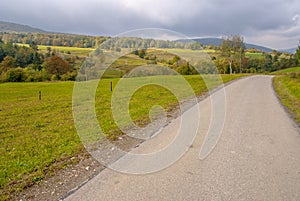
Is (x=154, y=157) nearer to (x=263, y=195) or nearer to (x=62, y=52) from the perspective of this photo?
(x=263, y=195)

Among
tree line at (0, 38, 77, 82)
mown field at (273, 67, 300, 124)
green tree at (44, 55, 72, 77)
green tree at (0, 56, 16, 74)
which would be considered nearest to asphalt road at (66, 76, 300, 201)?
mown field at (273, 67, 300, 124)

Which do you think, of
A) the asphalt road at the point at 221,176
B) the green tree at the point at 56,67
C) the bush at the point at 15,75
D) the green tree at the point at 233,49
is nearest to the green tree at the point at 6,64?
the green tree at the point at 56,67

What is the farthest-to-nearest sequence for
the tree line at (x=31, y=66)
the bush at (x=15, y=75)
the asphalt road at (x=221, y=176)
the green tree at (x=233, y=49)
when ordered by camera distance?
1. the green tree at (x=233, y=49)
2. the tree line at (x=31, y=66)
3. the bush at (x=15, y=75)
4. the asphalt road at (x=221, y=176)

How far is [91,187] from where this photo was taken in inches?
136

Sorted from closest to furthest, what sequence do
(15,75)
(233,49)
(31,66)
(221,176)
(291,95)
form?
(221,176), (291,95), (15,75), (233,49), (31,66)

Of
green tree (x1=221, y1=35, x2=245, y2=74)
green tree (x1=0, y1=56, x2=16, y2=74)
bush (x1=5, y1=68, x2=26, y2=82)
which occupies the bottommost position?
bush (x1=5, y1=68, x2=26, y2=82)

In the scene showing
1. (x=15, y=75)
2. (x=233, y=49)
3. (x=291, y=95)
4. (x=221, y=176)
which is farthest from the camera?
(x=233, y=49)

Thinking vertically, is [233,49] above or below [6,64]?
above

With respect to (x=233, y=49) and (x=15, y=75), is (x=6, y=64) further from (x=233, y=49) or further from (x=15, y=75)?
(x=233, y=49)

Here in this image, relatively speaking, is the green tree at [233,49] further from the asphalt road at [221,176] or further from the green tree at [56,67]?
the asphalt road at [221,176]

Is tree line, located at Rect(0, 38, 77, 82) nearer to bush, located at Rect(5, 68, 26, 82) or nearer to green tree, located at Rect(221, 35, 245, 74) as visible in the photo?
bush, located at Rect(5, 68, 26, 82)

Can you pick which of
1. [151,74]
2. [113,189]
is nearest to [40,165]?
[113,189]

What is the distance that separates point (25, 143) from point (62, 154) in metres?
1.63

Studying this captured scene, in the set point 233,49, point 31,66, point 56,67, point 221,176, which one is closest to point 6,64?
point 31,66
